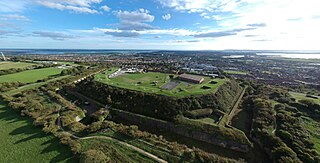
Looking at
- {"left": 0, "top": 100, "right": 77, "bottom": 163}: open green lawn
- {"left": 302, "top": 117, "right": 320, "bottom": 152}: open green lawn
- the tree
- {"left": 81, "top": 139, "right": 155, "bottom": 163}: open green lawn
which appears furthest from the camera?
{"left": 302, "top": 117, "right": 320, "bottom": 152}: open green lawn

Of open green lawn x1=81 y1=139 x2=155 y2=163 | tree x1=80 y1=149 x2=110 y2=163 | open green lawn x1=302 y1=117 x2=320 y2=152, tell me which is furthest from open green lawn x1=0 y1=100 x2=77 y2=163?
open green lawn x1=302 y1=117 x2=320 y2=152

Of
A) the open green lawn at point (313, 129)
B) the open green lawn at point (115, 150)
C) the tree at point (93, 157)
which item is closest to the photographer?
the tree at point (93, 157)

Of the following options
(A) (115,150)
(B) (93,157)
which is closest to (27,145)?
(B) (93,157)

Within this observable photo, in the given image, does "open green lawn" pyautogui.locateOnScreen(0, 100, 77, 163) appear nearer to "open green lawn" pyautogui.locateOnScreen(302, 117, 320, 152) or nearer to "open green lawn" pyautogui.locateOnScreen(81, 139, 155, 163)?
"open green lawn" pyautogui.locateOnScreen(81, 139, 155, 163)

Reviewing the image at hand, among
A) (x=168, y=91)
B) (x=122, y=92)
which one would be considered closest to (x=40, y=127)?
(x=122, y=92)

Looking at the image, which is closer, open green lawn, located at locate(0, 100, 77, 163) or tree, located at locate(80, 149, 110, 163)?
tree, located at locate(80, 149, 110, 163)

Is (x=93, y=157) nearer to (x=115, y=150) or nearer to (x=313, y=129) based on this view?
(x=115, y=150)

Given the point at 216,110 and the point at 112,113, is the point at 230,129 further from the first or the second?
the point at 112,113

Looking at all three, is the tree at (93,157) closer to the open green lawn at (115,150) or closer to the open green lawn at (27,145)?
the open green lawn at (115,150)

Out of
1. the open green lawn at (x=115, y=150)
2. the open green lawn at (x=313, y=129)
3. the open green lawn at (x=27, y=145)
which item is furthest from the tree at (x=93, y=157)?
the open green lawn at (x=313, y=129)
